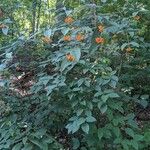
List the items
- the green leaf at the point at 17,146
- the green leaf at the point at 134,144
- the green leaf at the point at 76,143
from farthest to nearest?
the green leaf at the point at 76,143 → the green leaf at the point at 134,144 → the green leaf at the point at 17,146

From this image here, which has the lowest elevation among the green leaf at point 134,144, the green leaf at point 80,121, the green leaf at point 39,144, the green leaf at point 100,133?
the green leaf at point 134,144

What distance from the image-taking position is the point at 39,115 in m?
3.46

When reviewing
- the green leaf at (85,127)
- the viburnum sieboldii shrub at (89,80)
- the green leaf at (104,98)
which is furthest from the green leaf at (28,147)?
the green leaf at (104,98)

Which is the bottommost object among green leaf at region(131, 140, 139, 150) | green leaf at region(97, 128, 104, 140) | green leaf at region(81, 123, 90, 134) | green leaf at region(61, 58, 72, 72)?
green leaf at region(131, 140, 139, 150)

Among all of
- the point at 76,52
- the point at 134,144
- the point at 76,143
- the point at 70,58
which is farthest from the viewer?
the point at 76,143

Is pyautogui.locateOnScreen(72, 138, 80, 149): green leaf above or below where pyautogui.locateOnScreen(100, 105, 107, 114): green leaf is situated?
below

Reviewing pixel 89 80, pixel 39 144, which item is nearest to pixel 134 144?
pixel 89 80

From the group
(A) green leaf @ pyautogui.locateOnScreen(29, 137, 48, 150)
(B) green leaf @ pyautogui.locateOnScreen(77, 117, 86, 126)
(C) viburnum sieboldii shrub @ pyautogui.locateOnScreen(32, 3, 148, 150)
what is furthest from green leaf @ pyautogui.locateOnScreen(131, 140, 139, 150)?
(A) green leaf @ pyautogui.locateOnScreen(29, 137, 48, 150)

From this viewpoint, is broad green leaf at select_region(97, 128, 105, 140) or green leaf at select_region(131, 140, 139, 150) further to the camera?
green leaf at select_region(131, 140, 139, 150)

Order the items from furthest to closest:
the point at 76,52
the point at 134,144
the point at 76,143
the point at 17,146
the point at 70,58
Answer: the point at 76,143 → the point at 134,144 → the point at 17,146 → the point at 70,58 → the point at 76,52

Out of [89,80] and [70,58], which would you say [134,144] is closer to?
[89,80]

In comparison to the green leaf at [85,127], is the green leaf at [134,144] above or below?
below

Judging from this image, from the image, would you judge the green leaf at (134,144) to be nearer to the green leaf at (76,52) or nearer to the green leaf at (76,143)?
the green leaf at (76,143)

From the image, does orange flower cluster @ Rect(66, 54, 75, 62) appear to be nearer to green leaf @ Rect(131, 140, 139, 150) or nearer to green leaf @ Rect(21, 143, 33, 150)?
green leaf @ Rect(21, 143, 33, 150)
